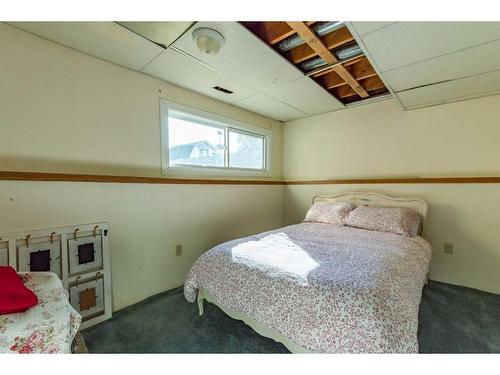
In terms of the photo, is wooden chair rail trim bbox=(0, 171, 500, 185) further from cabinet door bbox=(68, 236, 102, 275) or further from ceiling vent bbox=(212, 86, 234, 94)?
ceiling vent bbox=(212, 86, 234, 94)

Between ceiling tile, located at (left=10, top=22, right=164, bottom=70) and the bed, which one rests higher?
Result: ceiling tile, located at (left=10, top=22, right=164, bottom=70)

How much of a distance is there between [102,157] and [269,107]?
6.43ft

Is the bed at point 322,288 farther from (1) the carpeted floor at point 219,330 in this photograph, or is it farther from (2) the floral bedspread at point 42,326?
(2) the floral bedspread at point 42,326

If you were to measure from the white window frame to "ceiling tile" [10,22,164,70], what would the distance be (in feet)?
1.57

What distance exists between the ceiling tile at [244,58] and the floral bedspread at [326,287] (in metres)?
1.46

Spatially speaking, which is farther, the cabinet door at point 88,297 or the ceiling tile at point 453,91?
the ceiling tile at point 453,91

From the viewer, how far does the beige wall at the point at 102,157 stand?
1.47 metres

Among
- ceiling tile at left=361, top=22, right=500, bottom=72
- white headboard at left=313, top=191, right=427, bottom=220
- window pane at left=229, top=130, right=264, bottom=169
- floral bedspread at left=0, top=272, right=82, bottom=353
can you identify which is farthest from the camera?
window pane at left=229, top=130, right=264, bottom=169

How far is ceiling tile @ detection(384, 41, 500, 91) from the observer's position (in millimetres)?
1497

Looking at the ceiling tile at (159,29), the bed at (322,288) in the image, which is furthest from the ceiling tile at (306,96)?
the bed at (322,288)

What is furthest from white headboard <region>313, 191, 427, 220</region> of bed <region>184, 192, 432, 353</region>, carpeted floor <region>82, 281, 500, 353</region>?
carpeted floor <region>82, 281, 500, 353</region>

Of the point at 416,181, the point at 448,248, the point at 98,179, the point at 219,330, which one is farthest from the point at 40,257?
the point at 448,248
